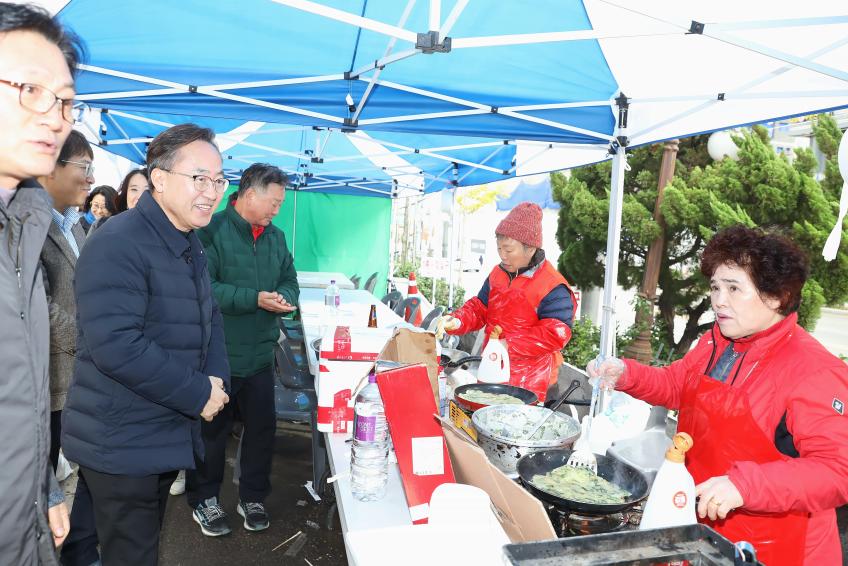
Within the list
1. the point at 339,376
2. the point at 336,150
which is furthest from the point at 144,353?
the point at 336,150

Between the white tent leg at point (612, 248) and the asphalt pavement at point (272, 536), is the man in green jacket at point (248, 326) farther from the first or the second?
the white tent leg at point (612, 248)

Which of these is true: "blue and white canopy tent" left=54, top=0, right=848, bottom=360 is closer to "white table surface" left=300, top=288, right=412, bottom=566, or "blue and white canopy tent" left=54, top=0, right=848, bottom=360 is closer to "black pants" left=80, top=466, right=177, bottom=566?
"white table surface" left=300, top=288, right=412, bottom=566

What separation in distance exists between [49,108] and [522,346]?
2416 millimetres

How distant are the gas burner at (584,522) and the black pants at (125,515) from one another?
137 centimetres

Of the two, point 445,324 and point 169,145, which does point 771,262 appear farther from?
point 169,145

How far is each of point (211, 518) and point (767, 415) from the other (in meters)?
3.03

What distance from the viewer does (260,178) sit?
125 inches

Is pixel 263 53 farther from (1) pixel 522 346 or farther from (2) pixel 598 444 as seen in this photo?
(2) pixel 598 444

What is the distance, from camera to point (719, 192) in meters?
5.89

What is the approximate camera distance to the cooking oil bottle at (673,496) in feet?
4.13

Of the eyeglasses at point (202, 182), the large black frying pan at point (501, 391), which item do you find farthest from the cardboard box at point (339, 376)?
the eyeglasses at point (202, 182)

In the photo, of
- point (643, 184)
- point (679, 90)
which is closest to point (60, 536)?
point (679, 90)

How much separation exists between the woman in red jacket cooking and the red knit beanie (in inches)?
49.1

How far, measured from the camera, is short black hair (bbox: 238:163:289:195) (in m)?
3.17
